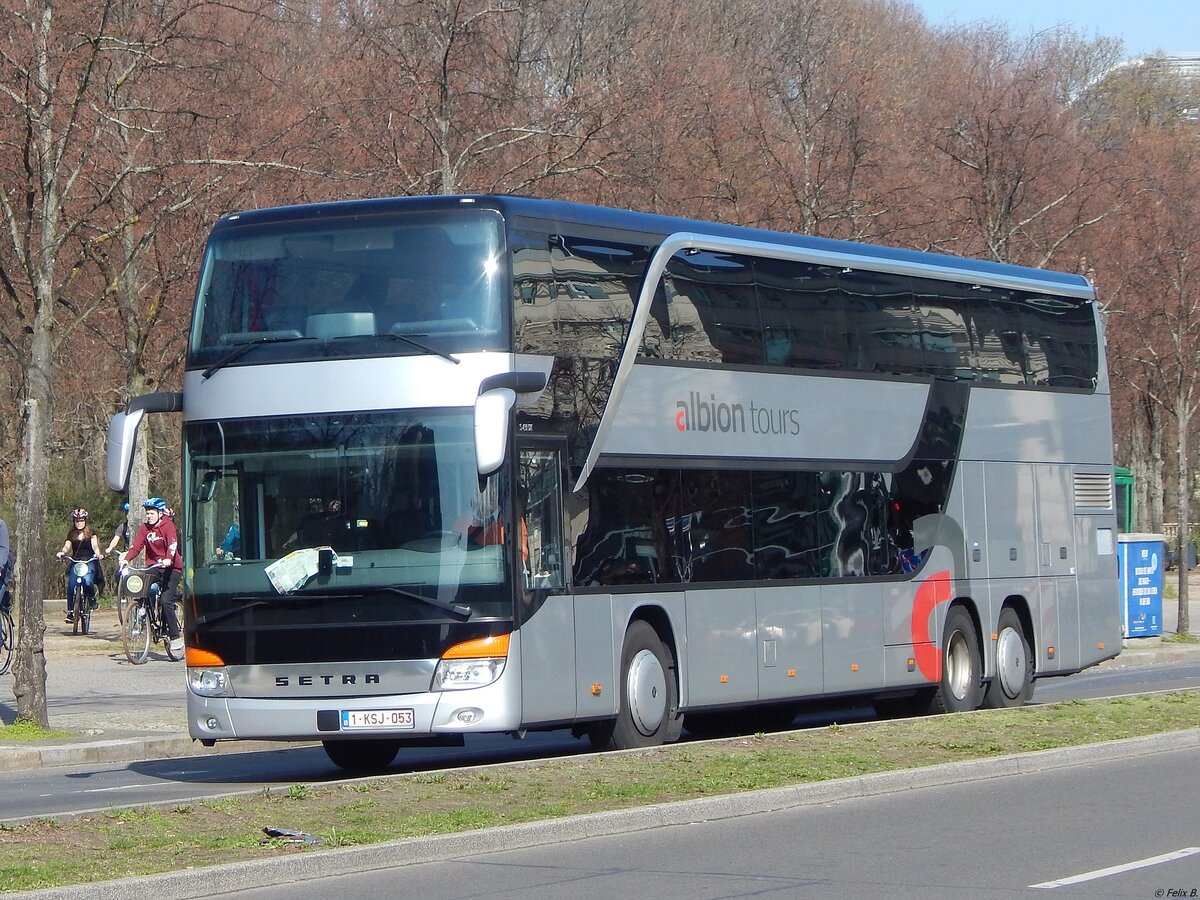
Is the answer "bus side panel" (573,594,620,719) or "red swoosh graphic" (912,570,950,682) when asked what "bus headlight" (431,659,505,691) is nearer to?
"bus side panel" (573,594,620,719)

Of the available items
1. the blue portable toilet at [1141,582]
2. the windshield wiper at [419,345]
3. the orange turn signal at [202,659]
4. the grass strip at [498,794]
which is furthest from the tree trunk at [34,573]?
the blue portable toilet at [1141,582]

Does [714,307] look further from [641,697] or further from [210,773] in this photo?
[210,773]

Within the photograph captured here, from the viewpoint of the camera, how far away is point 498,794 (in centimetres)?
1118

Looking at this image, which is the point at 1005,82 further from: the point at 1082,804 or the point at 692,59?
the point at 1082,804

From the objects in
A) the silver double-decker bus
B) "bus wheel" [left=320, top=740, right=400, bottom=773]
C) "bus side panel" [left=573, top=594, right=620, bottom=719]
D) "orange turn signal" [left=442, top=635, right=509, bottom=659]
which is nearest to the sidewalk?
"bus wheel" [left=320, top=740, right=400, bottom=773]

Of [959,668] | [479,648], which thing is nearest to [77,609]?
[959,668]

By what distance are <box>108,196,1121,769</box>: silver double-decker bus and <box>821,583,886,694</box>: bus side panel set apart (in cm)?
4

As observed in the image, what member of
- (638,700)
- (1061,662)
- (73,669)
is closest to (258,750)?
(638,700)

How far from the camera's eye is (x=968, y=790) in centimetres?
1198

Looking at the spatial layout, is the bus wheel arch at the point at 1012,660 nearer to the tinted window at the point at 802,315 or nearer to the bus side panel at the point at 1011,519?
the bus side panel at the point at 1011,519

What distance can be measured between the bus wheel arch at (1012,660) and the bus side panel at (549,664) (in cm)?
696

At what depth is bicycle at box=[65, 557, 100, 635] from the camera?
27.7m

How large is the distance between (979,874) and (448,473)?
5.49 metres

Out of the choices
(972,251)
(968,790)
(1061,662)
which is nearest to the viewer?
(968,790)
